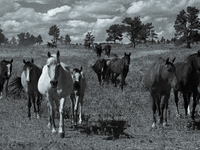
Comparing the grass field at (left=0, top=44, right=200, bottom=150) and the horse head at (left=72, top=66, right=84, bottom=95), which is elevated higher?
the horse head at (left=72, top=66, right=84, bottom=95)

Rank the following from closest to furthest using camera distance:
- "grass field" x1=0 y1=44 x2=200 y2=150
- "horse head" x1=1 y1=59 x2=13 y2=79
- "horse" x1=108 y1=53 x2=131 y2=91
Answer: "grass field" x1=0 y1=44 x2=200 y2=150
"horse head" x1=1 y1=59 x2=13 y2=79
"horse" x1=108 y1=53 x2=131 y2=91

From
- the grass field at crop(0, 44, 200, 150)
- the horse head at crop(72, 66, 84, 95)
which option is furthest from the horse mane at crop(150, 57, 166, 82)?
the horse head at crop(72, 66, 84, 95)

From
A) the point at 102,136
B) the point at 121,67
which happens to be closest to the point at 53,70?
the point at 102,136

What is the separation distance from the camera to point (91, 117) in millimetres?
10430

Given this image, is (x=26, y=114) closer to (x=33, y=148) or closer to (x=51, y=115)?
(x=51, y=115)

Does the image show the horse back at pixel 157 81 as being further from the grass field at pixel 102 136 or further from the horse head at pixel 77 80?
the horse head at pixel 77 80

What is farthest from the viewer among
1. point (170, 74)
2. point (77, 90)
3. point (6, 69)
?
point (6, 69)

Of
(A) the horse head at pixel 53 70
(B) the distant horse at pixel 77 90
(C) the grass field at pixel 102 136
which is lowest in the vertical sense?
(C) the grass field at pixel 102 136

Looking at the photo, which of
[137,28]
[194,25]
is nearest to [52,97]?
[194,25]

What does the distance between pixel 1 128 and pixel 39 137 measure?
1.74 meters

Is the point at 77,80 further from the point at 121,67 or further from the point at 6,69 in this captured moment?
the point at 121,67

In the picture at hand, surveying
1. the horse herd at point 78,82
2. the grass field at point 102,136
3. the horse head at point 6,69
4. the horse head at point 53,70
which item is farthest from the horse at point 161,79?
the horse head at point 6,69

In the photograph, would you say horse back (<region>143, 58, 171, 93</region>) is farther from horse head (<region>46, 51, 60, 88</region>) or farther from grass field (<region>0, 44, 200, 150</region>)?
horse head (<region>46, 51, 60, 88</region>)

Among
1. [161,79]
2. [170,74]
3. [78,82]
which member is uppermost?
[170,74]
